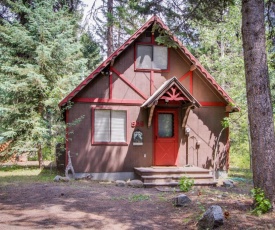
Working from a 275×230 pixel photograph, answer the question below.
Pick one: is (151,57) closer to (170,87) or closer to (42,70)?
(170,87)

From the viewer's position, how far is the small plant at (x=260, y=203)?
4938 mm

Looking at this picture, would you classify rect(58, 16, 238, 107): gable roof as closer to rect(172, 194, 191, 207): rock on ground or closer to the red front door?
the red front door

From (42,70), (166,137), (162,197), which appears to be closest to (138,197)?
(162,197)

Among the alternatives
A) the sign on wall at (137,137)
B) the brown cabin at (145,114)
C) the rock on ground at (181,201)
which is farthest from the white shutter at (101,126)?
the rock on ground at (181,201)

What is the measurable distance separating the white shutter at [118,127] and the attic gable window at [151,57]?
201cm

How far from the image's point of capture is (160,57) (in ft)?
37.5

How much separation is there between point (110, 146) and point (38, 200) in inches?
166

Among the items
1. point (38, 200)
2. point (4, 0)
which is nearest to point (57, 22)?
point (4, 0)

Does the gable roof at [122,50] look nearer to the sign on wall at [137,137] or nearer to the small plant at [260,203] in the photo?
the sign on wall at [137,137]

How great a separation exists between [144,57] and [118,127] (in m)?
2.98

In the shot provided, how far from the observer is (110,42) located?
18.0m

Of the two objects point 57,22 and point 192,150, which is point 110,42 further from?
point 192,150

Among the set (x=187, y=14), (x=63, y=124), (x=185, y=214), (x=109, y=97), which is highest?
(x=187, y=14)

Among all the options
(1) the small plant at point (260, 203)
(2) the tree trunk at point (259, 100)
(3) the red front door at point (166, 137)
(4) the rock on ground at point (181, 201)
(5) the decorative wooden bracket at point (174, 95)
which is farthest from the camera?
(3) the red front door at point (166, 137)
